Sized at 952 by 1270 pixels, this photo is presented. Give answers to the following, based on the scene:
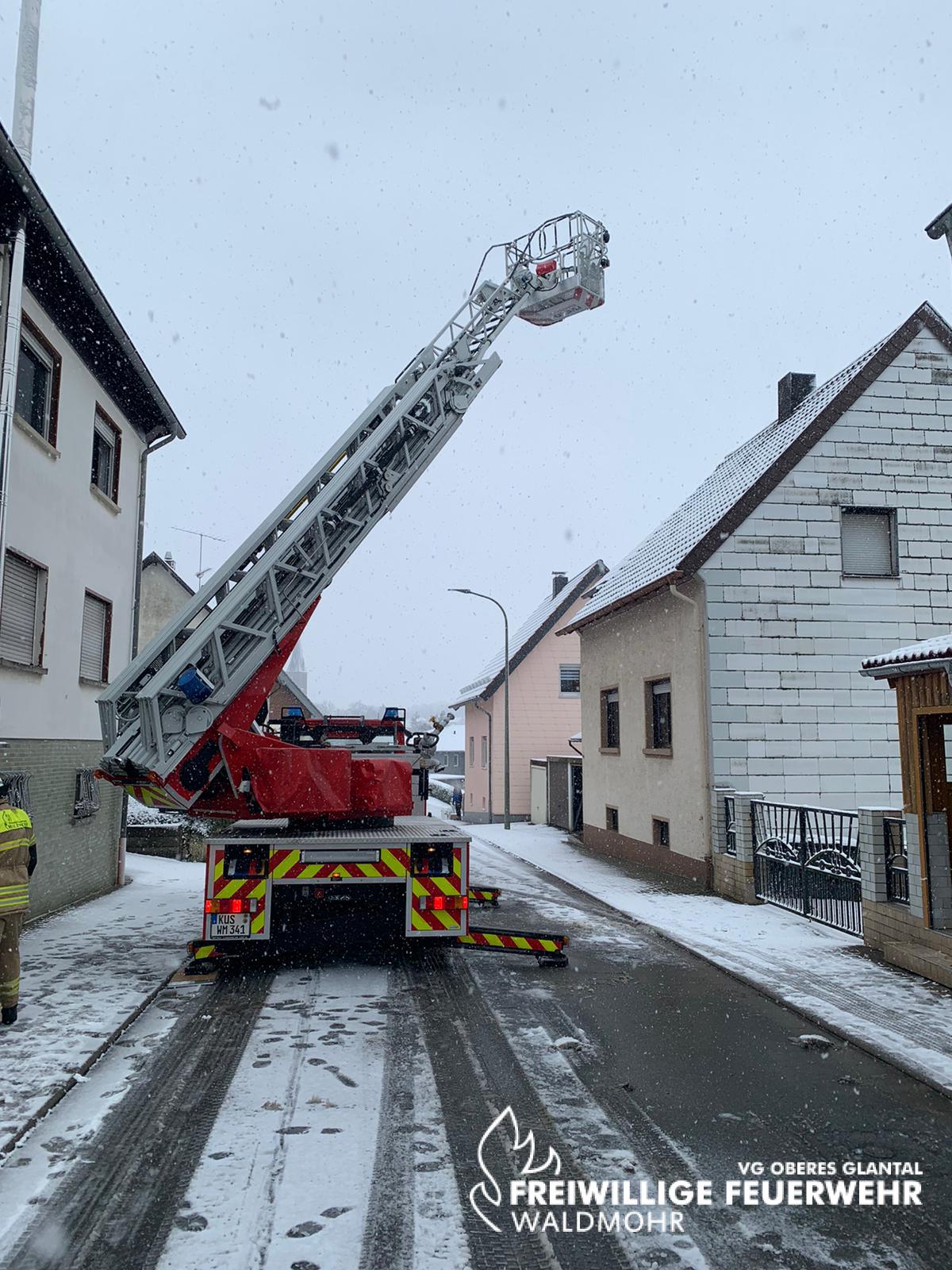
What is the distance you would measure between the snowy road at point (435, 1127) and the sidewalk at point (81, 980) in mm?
210

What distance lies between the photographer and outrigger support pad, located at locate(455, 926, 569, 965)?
8656 mm

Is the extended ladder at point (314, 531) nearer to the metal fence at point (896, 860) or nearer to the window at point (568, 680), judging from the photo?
the metal fence at point (896, 860)

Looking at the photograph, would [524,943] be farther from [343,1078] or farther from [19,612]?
[19,612]

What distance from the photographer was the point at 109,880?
13.9 m

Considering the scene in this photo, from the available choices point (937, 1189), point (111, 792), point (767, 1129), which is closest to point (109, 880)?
point (111, 792)

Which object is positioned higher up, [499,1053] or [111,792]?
[111,792]

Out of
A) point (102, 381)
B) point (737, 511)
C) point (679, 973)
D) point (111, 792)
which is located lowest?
point (679, 973)

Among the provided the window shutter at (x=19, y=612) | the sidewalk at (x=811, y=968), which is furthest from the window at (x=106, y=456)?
the sidewalk at (x=811, y=968)

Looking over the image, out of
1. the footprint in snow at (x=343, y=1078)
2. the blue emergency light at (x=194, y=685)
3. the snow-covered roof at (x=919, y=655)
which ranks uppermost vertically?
the snow-covered roof at (x=919, y=655)

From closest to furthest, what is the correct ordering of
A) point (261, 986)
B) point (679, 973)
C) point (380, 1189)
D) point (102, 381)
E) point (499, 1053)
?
point (380, 1189)
point (499, 1053)
point (261, 986)
point (679, 973)
point (102, 381)

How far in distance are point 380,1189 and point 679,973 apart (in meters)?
5.04

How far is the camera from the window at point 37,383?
10500 millimetres

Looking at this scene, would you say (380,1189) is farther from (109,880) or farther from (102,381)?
(102,381)

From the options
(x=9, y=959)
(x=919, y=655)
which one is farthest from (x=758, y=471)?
(x=9, y=959)
